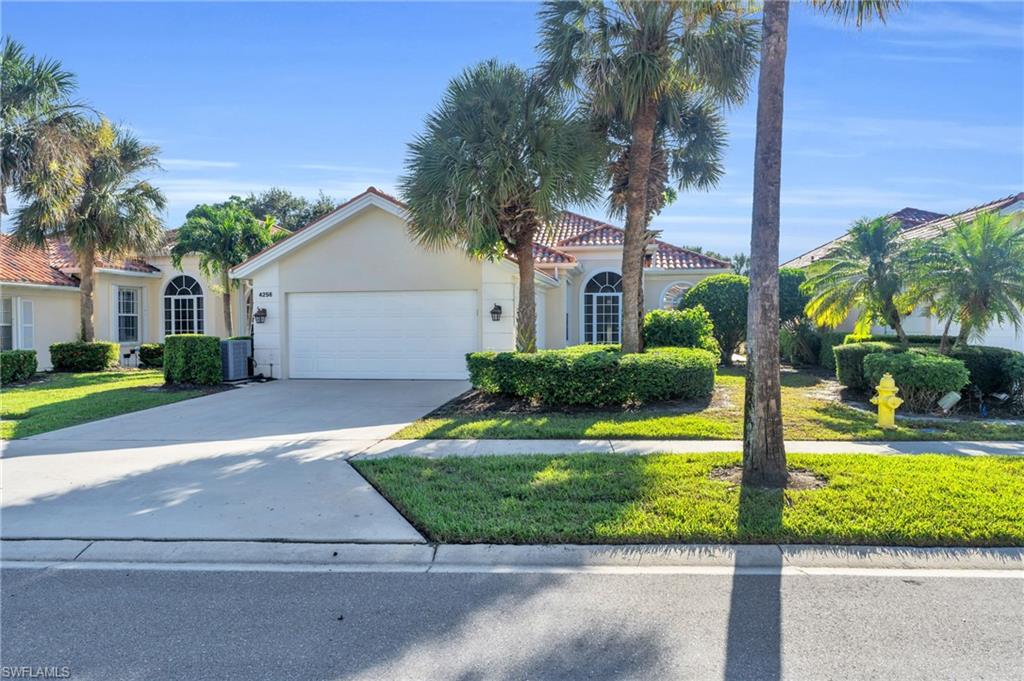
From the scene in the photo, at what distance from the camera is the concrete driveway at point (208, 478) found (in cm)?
527

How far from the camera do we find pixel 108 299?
2203 cm

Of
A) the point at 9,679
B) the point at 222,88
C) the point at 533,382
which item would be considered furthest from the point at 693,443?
the point at 222,88

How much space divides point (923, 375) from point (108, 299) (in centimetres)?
2432

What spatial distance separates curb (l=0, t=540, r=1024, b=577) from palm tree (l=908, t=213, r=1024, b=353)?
24.3 feet

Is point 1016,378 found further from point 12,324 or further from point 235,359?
point 12,324

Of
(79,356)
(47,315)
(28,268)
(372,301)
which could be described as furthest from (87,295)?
(372,301)

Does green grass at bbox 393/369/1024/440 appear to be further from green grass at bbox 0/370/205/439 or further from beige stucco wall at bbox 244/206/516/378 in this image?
green grass at bbox 0/370/205/439

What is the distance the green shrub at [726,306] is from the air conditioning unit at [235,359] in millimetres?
13263

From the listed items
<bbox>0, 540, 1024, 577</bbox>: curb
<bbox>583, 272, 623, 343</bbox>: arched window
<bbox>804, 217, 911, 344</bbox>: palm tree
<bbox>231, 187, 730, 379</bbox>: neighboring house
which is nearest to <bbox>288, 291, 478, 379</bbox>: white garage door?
<bbox>231, 187, 730, 379</bbox>: neighboring house

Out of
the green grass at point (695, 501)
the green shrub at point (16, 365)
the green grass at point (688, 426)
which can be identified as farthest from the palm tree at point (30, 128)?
the green grass at point (695, 501)

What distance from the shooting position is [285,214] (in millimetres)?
43969

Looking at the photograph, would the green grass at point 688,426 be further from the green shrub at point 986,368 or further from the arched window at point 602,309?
the arched window at point 602,309

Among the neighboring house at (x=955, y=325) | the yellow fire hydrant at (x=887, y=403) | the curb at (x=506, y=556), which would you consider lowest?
the curb at (x=506, y=556)

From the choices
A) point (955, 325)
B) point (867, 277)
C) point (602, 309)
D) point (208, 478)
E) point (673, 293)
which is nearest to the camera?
point (208, 478)
